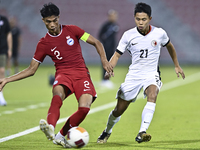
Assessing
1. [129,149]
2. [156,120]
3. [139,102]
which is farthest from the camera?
[139,102]

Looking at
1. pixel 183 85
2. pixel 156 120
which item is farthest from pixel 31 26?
pixel 156 120

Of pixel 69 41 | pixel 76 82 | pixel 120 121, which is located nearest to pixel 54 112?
pixel 76 82

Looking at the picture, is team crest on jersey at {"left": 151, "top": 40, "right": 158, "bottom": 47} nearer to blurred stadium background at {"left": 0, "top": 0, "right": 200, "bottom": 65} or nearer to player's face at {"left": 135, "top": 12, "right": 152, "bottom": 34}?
player's face at {"left": 135, "top": 12, "right": 152, "bottom": 34}

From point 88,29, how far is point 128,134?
2173 centimetres

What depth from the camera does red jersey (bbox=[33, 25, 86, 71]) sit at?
582 centimetres

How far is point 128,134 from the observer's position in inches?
270

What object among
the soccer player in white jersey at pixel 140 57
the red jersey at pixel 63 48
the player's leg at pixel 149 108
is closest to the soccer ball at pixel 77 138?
the player's leg at pixel 149 108

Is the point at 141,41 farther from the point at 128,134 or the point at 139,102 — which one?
the point at 139,102

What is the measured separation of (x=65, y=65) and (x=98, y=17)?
22.8 m

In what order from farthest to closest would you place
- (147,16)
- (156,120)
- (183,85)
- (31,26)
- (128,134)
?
(31,26) → (183,85) → (156,120) → (128,134) → (147,16)

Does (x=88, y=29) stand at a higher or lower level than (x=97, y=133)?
higher

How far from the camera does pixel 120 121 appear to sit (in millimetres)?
8383

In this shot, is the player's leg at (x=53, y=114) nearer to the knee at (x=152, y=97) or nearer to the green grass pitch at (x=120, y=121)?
the green grass pitch at (x=120, y=121)

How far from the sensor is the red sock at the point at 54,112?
207 inches
